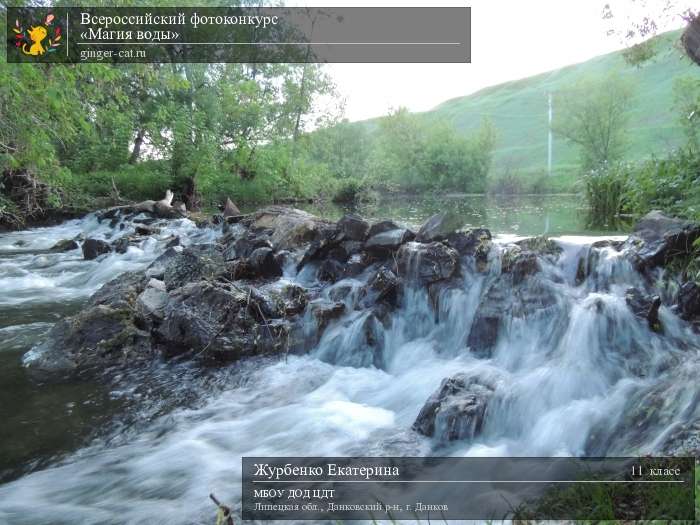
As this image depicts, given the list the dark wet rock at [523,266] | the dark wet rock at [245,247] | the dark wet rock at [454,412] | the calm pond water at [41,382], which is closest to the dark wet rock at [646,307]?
the dark wet rock at [523,266]

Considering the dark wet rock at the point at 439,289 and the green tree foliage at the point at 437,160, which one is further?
the green tree foliage at the point at 437,160

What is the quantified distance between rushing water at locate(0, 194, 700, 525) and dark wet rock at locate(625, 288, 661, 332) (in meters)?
0.09

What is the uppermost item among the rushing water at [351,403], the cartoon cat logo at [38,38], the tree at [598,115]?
the tree at [598,115]

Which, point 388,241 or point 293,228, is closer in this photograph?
point 388,241

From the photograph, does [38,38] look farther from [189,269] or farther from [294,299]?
[294,299]

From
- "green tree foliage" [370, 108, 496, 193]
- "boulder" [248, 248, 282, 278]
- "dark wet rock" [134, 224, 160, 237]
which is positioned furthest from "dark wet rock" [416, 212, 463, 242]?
"green tree foliage" [370, 108, 496, 193]

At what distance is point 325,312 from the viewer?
21.9 ft

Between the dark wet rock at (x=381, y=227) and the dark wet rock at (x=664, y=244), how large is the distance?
3562mm

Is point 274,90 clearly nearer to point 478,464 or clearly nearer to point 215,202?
point 215,202

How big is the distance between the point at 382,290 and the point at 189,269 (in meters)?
3.57

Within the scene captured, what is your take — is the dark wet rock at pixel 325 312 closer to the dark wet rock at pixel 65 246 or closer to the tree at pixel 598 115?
the dark wet rock at pixel 65 246

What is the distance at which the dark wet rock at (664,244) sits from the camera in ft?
18.8

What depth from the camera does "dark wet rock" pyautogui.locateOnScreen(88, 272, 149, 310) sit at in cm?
703

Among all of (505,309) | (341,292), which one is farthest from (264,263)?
(505,309)
